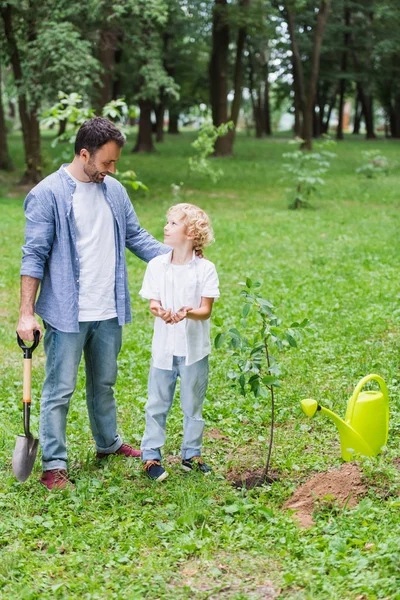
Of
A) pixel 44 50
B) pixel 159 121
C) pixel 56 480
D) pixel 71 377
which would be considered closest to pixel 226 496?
pixel 56 480

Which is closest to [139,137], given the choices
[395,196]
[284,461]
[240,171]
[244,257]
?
[240,171]

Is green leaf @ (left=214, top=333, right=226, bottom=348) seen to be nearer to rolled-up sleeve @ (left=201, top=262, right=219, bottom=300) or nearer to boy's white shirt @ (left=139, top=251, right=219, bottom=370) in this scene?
boy's white shirt @ (left=139, top=251, right=219, bottom=370)

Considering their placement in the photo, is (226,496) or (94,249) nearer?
(226,496)

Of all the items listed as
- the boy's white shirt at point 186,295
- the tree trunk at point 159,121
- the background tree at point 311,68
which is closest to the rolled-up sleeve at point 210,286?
the boy's white shirt at point 186,295

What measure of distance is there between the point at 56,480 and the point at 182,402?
81cm

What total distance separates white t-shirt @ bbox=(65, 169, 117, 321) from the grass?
1000 millimetres

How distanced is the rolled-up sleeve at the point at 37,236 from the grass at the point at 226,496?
1.22 metres

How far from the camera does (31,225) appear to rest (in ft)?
14.6

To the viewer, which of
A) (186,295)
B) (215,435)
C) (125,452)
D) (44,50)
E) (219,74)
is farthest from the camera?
(219,74)

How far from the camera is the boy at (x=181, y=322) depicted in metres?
4.53

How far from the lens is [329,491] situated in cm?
434

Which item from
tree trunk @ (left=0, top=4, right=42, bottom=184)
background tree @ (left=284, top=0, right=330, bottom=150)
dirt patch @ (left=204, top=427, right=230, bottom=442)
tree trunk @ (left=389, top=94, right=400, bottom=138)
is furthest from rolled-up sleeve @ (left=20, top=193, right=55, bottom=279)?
tree trunk @ (left=389, top=94, right=400, bottom=138)

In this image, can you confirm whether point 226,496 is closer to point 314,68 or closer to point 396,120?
point 314,68

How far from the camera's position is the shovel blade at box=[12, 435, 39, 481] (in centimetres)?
445
